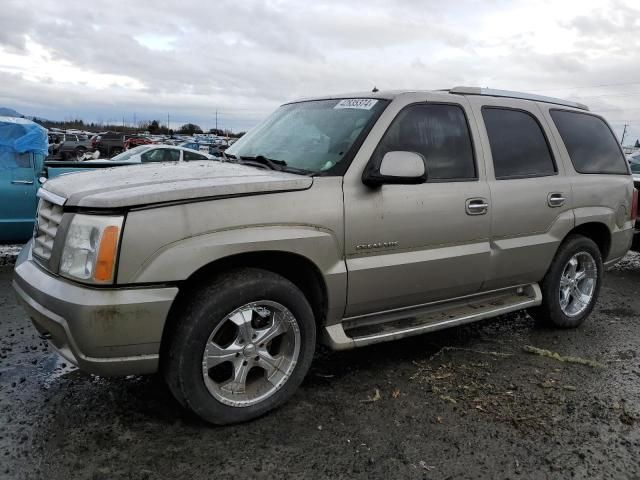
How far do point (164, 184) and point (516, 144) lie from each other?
109 inches

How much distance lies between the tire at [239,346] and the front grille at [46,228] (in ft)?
2.65

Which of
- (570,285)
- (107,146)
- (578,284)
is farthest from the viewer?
(107,146)

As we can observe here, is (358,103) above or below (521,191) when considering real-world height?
above

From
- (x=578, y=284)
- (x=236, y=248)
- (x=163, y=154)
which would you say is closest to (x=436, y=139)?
(x=236, y=248)

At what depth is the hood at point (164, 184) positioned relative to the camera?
274 cm

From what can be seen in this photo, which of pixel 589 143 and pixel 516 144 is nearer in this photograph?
pixel 516 144

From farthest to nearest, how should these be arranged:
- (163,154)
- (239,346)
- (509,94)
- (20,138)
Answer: (163,154) → (20,138) → (509,94) → (239,346)

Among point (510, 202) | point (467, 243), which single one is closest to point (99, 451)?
point (467, 243)

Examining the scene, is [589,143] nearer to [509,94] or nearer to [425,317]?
[509,94]

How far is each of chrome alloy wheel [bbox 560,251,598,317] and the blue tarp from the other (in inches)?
239

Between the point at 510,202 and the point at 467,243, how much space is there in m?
0.54

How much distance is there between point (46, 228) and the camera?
3098 millimetres

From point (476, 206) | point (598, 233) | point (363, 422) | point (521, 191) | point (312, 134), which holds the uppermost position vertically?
point (312, 134)

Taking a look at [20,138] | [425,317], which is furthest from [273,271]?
[20,138]
